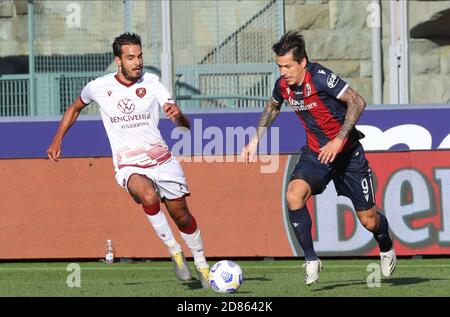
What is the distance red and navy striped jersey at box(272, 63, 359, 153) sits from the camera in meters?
10.0

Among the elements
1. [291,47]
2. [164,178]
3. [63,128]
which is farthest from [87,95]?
[291,47]

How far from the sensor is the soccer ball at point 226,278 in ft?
32.2

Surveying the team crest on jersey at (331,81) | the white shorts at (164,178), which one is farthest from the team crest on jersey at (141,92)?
the team crest on jersey at (331,81)

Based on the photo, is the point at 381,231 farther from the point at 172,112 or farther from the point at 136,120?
the point at 136,120

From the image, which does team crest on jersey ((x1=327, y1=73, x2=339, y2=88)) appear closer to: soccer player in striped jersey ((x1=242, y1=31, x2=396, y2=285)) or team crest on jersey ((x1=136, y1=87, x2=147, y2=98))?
soccer player in striped jersey ((x1=242, y1=31, x2=396, y2=285))

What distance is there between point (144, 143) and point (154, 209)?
59 cm

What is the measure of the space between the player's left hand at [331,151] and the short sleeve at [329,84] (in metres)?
0.44

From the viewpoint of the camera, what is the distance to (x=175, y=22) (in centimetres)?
1809

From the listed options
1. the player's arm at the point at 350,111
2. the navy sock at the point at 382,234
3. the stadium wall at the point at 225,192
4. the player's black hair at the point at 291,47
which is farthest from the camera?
the stadium wall at the point at 225,192

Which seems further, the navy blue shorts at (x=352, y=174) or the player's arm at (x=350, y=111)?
the navy blue shorts at (x=352, y=174)

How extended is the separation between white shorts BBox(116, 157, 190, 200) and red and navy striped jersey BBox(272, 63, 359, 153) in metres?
1.12

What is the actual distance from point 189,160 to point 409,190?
7.89ft

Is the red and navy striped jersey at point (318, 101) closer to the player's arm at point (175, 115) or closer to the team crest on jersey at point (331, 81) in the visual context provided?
the team crest on jersey at point (331, 81)

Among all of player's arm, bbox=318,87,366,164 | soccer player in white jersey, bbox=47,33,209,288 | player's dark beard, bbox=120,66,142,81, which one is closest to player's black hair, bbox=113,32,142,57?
soccer player in white jersey, bbox=47,33,209,288
